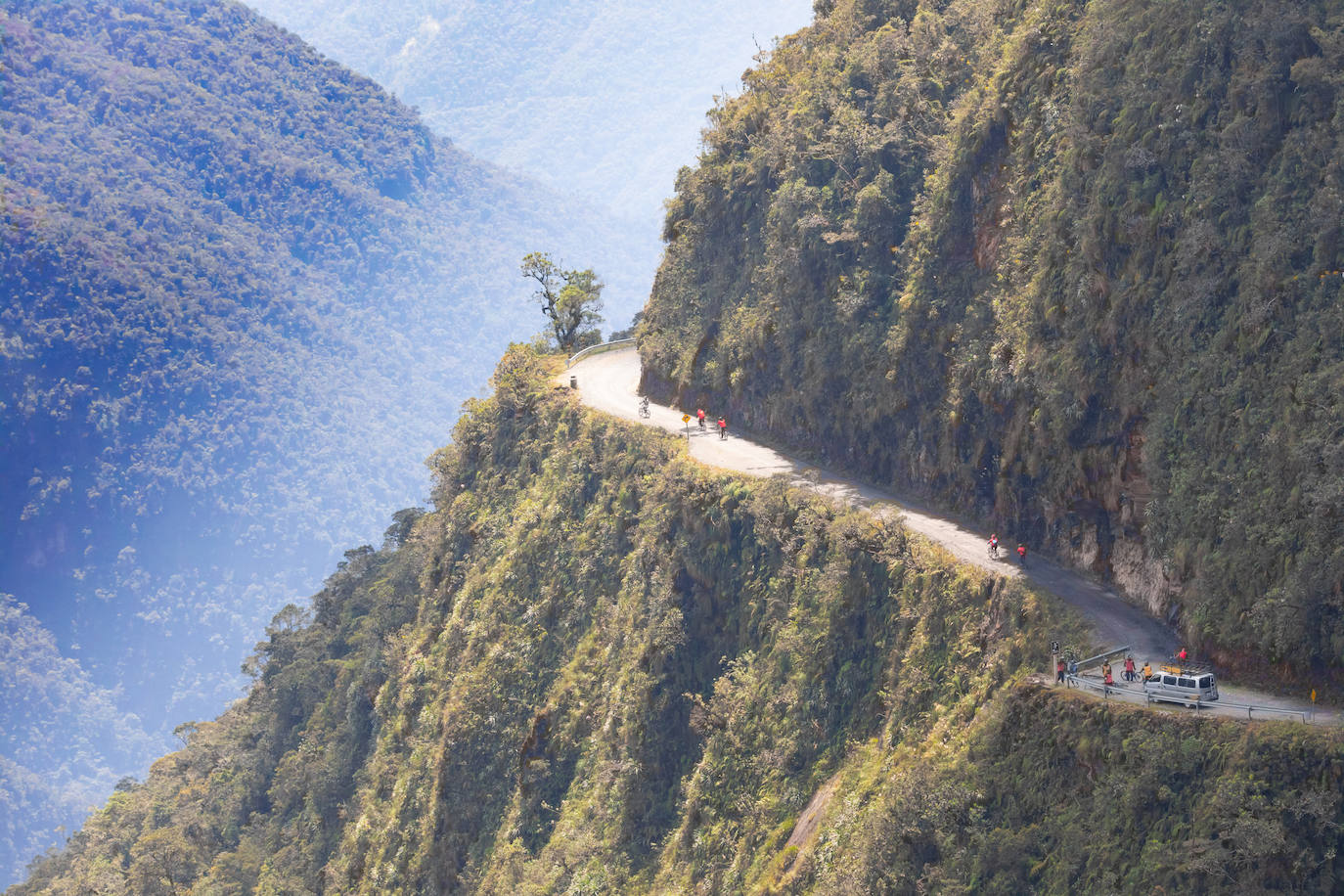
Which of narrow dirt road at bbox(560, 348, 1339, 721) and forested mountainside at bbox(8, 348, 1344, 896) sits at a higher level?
narrow dirt road at bbox(560, 348, 1339, 721)

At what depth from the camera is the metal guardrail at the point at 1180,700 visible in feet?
88.0

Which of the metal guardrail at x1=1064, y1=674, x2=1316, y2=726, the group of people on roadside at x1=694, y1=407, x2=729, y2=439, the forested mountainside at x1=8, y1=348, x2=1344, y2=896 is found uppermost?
the group of people on roadside at x1=694, y1=407, x2=729, y2=439

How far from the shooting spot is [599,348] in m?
77.9

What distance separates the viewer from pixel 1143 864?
26.2 metres

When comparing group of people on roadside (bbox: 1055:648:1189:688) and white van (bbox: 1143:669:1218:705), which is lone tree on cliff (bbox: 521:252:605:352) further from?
white van (bbox: 1143:669:1218:705)

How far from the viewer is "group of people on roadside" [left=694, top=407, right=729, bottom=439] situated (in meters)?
54.6

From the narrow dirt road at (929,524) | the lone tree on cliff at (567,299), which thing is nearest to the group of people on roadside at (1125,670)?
the narrow dirt road at (929,524)

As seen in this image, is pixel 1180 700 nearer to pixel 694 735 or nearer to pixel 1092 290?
pixel 1092 290

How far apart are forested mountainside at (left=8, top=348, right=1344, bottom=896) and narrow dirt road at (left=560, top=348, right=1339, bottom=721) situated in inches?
46.4

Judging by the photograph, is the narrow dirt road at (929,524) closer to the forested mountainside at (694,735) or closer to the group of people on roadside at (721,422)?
the group of people on roadside at (721,422)

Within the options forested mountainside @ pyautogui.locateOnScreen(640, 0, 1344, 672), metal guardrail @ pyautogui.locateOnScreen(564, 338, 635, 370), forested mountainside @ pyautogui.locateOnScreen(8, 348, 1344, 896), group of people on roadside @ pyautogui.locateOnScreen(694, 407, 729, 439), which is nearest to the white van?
forested mountainside @ pyautogui.locateOnScreen(8, 348, 1344, 896)

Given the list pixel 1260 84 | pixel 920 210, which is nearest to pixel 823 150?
pixel 920 210

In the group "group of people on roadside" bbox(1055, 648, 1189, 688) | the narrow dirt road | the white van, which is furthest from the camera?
the narrow dirt road

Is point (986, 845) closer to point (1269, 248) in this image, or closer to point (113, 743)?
point (1269, 248)
